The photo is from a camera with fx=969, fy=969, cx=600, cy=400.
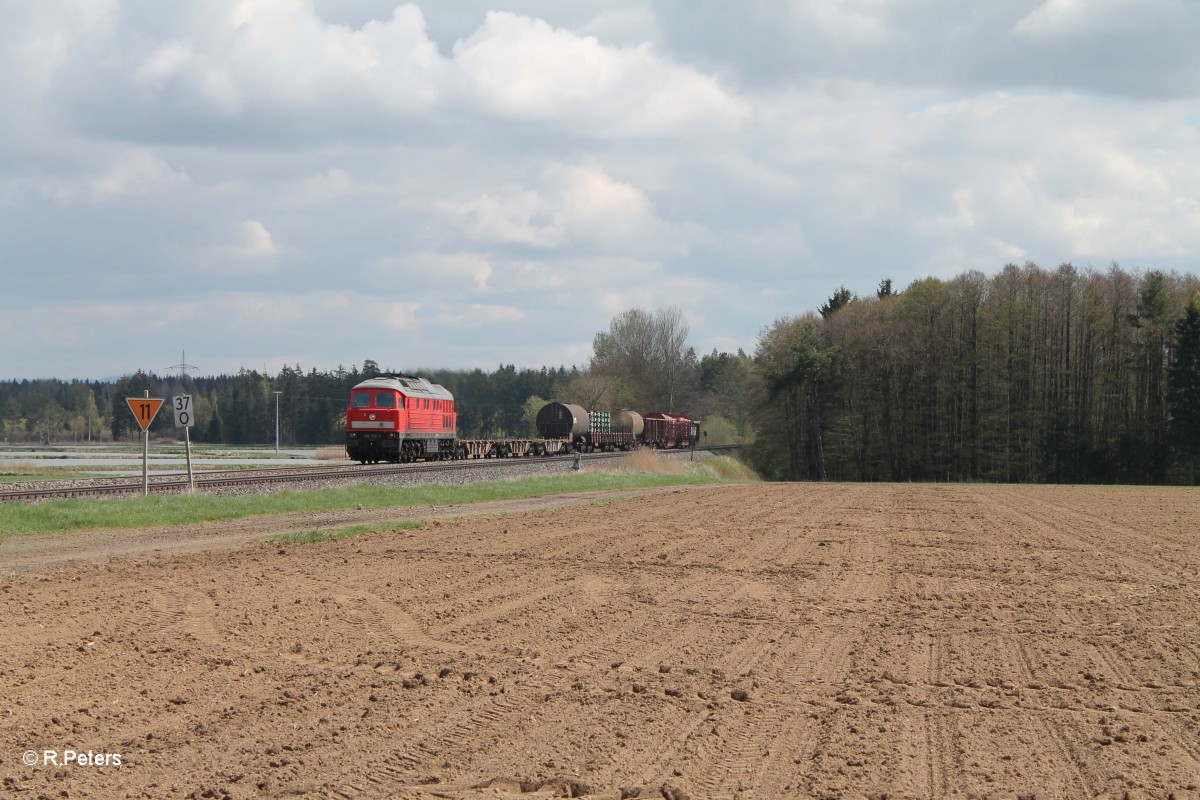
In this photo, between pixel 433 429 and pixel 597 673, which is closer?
pixel 597 673

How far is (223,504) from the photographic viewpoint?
23.1 meters

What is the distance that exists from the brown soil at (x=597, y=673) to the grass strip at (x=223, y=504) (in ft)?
11.6

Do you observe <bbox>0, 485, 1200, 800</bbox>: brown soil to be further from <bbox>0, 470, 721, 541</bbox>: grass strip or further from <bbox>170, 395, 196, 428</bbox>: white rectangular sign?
<bbox>170, 395, 196, 428</bbox>: white rectangular sign

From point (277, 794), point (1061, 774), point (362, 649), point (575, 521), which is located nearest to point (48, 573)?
point (362, 649)

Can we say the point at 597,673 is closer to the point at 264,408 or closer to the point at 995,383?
the point at 995,383

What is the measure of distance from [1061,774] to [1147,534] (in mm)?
17393

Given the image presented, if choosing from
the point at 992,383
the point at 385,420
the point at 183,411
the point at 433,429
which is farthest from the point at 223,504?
the point at 992,383

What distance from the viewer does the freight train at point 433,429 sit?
41188mm

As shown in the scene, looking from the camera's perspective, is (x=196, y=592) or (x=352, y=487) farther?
(x=352, y=487)

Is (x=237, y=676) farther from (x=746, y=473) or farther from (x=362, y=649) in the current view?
(x=746, y=473)

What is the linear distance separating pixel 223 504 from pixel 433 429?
929 inches

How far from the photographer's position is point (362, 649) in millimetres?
8820

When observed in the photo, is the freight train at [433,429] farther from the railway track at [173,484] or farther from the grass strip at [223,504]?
the grass strip at [223,504]

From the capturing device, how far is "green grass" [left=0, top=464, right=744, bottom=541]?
63.0 ft
